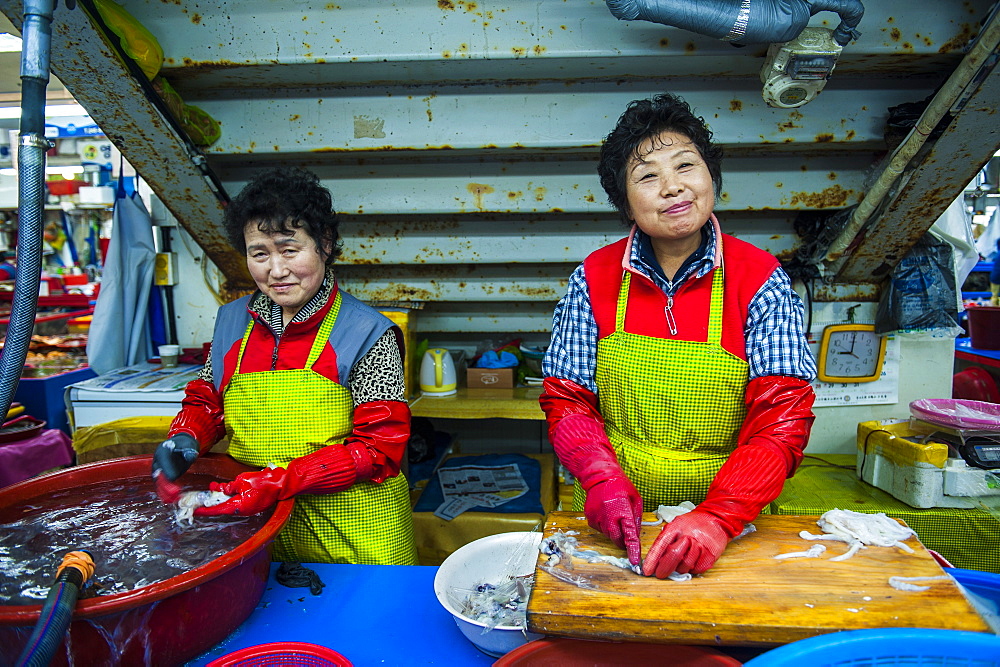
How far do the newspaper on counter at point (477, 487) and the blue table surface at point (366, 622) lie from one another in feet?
4.87

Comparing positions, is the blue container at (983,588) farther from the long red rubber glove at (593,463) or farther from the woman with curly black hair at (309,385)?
the woman with curly black hair at (309,385)

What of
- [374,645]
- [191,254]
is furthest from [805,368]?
[191,254]

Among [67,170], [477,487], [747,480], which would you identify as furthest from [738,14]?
[67,170]

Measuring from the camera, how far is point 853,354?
313 centimetres

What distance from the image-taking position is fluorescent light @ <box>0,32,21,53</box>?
4176mm

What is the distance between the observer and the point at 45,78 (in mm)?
1110

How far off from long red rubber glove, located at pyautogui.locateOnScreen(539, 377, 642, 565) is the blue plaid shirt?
61mm

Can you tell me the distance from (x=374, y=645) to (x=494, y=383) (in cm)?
224

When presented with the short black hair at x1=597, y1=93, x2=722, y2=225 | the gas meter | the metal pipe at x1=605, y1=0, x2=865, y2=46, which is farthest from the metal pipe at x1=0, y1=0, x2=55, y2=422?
the gas meter

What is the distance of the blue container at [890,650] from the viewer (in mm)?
821

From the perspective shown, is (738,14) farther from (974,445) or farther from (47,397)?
(47,397)

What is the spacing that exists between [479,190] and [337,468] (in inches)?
57.1

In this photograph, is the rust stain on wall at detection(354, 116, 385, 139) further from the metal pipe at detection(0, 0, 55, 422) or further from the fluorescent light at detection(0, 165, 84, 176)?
the fluorescent light at detection(0, 165, 84, 176)

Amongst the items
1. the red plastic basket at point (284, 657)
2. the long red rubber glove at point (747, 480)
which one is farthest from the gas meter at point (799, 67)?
the red plastic basket at point (284, 657)
